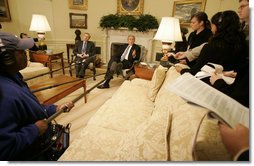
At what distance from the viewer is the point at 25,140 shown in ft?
2.51

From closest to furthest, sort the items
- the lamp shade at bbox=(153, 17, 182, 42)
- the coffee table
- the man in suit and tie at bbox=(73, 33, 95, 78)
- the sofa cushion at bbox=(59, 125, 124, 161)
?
the sofa cushion at bbox=(59, 125, 124, 161) → the coffee table → the lamp shade at bbox=(153, 17, 182, 42) → the man in suit and tie at bbox=(73, 33, 95, 78)

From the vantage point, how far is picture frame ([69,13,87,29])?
4348 millimetres

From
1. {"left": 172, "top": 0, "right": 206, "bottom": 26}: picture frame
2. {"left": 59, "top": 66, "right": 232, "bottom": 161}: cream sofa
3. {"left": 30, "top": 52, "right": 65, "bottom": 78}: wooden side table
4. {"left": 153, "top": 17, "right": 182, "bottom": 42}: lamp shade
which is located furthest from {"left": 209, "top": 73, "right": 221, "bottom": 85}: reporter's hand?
{"left": 30, "top": 52, "right": 65, "bottom": 78}: wooden side table

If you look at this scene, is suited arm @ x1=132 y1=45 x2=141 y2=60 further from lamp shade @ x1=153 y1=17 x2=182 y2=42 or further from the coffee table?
the coffee table

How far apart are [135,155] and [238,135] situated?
0.41m

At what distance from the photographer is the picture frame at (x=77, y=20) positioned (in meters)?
4.35

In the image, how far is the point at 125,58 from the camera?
3588 mm

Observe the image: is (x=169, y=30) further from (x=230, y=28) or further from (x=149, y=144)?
(x=149, y=144)

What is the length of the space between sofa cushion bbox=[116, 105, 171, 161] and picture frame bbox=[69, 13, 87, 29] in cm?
424

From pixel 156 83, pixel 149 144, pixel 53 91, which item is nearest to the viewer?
pixel 149 144

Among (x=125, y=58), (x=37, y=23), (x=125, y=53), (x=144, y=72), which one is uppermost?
(x=37, y=23)

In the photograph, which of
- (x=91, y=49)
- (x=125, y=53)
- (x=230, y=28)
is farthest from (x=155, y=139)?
(x=91, y=49)

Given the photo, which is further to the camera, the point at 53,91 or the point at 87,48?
the point at 87,48

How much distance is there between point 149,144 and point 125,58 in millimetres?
2983
